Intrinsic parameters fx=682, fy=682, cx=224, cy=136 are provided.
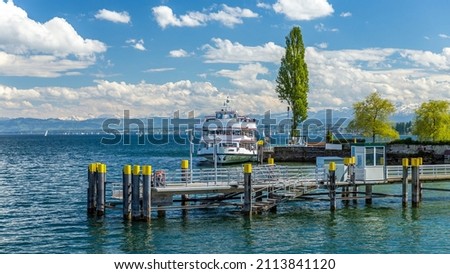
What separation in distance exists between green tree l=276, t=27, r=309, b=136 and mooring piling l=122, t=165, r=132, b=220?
210 ft

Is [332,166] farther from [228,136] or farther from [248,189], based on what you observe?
[228,136]

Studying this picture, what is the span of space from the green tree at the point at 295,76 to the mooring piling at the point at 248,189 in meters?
61.0

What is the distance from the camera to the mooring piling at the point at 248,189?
36062 mm

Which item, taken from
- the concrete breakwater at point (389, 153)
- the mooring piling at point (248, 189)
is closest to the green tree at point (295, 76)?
the concrete breakwater at point (389, 153)

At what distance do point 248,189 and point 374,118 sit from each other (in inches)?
2529

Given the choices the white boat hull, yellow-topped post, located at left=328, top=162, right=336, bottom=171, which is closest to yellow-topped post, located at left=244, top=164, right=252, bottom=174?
yellow-topped post, located at left=328, top=162, right=336, bottom=171

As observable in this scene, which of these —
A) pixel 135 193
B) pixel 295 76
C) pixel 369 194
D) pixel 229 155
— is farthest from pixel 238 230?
pixel 295 76

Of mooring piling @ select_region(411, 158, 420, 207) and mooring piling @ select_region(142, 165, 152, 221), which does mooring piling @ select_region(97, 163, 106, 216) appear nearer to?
mooring piling @ select_region(142, 165, 152, 221)

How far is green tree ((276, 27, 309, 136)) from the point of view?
96.9 meters

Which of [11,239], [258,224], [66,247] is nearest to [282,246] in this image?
[258,224]

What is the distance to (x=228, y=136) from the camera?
9162 centimetres

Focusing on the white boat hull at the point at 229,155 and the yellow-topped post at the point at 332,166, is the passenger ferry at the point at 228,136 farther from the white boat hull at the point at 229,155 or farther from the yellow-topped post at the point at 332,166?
the yellow-topped post at the point at 332,166

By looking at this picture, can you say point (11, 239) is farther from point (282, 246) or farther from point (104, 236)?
point (282, 246)

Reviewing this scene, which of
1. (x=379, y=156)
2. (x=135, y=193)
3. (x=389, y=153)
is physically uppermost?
(x=379, y=156)
